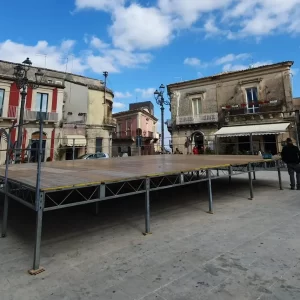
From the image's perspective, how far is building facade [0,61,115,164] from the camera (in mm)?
18516

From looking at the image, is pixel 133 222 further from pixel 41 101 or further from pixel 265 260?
pixel 41 101

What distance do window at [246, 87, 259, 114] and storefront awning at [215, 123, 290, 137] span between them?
1731 mm

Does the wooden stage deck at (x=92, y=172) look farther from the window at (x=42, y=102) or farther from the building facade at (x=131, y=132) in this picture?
the building facade at (x=131, y=132)

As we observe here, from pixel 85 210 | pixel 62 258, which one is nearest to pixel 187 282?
pixel 62 258

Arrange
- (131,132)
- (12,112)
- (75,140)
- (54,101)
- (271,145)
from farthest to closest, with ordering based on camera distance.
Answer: (131,132) < (75,140) < (54,101) < (271,145) < (12,112)

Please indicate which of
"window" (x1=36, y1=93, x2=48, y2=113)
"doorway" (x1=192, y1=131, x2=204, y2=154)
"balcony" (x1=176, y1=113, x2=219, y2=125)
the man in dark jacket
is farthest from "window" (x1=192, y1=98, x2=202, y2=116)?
the man in dark jacket

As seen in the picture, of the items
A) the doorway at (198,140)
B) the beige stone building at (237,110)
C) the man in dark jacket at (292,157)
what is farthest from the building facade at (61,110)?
the man in dark jacket at (292,157)

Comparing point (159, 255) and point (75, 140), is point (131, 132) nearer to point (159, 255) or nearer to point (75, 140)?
point (75, 140)

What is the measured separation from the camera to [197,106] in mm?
23312

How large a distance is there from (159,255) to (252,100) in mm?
20717

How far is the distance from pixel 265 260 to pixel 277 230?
1340mm

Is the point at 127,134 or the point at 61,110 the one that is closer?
the point at 61,110

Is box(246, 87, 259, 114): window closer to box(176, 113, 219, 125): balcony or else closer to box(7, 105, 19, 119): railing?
box(176, 113, 219, 125): balcony

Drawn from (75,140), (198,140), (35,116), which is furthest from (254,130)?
(35,116)
